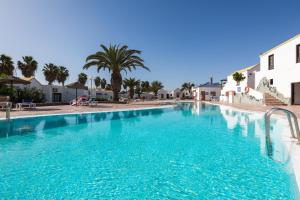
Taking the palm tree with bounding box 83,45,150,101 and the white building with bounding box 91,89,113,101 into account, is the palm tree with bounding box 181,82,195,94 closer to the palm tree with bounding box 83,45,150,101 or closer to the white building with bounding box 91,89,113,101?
the white building with bounding box 91,89,113,101

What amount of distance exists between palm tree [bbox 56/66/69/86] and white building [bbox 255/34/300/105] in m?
43.6

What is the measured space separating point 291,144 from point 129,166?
537 centimetres

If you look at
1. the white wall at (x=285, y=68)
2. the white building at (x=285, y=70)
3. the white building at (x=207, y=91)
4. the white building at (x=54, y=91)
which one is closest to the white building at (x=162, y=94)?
the white building at (x=207, y=91)

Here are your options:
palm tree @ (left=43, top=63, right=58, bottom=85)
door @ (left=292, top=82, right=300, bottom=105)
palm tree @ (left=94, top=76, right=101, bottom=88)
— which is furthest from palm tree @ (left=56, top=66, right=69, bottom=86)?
door @ (left=292, top=82, right=300, bottom=105)

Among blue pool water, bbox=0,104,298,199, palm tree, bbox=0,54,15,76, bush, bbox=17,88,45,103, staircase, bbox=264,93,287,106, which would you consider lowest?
blue pool water, bbox=0,104,298,199

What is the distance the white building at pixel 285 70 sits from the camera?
722 inches

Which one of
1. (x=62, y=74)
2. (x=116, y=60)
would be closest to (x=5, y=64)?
(x=62, y=74)

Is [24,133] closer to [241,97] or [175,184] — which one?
[175,184]

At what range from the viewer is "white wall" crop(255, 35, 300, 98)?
1841 cm

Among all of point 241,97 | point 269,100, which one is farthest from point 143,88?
point 269,100

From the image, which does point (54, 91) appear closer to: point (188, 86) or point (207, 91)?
point (207, 91)

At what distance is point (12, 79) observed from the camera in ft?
55.7

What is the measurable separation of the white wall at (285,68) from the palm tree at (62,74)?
43.9 m

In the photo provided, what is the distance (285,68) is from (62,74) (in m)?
45.6
